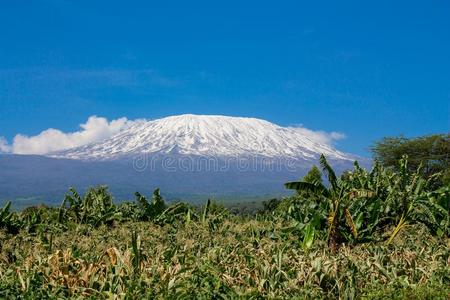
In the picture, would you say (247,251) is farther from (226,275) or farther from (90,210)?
(90,210)

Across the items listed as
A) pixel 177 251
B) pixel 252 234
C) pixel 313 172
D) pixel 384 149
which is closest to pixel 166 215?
pixel 252 234

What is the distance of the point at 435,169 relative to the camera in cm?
5425

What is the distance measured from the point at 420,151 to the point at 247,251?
5123 cm

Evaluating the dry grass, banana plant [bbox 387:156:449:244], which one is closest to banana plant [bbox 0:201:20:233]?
the dry grass

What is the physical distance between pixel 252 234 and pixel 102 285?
24.0ft

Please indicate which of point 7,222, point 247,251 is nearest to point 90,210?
point 7,222

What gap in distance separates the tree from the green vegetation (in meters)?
38.7

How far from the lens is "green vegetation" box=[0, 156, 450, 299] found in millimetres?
8422

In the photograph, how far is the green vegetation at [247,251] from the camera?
8.42m

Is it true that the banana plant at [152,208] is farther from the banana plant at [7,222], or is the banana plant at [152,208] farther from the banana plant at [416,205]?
the banana plant at [416,205]

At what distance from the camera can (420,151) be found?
192 feet

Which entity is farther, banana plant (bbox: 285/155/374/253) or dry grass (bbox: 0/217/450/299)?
banana plant (bbox: 285/155/374/253)

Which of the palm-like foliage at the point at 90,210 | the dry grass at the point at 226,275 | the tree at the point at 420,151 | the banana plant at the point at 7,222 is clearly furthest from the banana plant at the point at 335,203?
the tree at the point at 420,151

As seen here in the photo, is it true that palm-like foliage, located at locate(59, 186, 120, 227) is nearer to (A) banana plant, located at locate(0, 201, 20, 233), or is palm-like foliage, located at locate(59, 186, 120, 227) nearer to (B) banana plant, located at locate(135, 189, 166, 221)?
(B) banana plant, located at locate(135, 189, 166, 221)
